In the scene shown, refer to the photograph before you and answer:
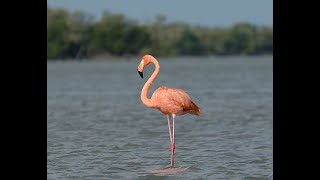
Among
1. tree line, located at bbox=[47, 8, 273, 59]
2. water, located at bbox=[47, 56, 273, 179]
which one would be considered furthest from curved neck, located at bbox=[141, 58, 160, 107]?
tree line, located at bbox=[47, 8, 273, 59]

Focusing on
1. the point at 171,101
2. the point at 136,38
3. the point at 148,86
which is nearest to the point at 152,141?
the point at 171,101

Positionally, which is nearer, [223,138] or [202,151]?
[202,151]

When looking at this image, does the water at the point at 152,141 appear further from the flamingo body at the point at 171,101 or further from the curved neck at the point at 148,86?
the curved neck at the point at 148,86

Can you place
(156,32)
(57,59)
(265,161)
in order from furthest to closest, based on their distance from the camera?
(156,32) < (57,59) < (265,161)

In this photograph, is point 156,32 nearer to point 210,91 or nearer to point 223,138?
point 210,91

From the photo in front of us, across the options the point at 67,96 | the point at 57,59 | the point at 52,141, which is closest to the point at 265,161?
the point at 52,141

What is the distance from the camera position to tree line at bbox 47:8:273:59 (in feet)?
319

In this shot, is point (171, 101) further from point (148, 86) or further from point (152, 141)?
point (152, 141)

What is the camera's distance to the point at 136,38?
100312mm

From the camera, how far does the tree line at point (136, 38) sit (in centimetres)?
9725

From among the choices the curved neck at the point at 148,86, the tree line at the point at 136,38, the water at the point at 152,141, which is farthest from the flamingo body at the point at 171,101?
the tree line at the point at 136,38

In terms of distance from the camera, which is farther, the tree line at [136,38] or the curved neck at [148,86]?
the tree line at [136,38]

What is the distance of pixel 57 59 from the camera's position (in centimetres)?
9625
